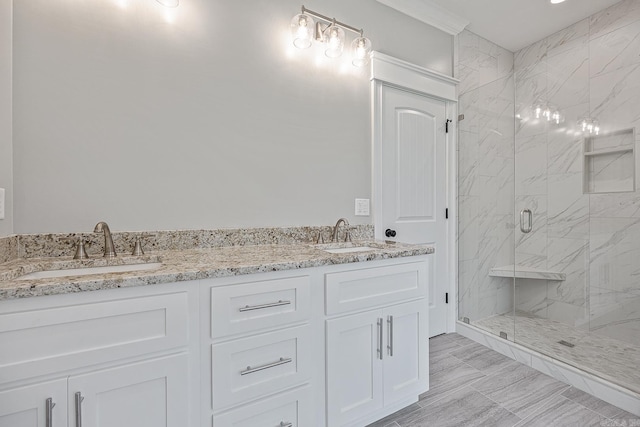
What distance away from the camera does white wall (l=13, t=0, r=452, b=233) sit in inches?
49.1

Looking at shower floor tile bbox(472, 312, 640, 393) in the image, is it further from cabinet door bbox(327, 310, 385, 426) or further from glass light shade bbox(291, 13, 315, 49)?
glass light shade bbox(291, 13, 315, 49)

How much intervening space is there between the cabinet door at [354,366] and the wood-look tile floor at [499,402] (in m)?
0.24

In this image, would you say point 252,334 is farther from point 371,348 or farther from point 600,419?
point 600,419

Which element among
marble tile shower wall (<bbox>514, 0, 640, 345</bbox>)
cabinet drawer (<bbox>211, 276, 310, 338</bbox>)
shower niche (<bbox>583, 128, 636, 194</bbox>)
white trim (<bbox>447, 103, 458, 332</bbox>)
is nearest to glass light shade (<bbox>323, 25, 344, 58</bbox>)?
white trim (<bbox>447, 103, 458, 332</bbox>)

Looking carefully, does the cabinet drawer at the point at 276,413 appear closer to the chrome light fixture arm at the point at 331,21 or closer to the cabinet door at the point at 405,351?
the cabinet door at the point at 405,351

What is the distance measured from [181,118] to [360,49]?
47.9 inches

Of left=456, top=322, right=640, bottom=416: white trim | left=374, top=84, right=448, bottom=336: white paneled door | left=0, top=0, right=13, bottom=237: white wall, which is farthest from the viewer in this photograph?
left=374, top=84, right=448, bottom=336: white paneled door

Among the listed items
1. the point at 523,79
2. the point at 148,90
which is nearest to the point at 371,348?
the point at 148,90

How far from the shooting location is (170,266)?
106cm

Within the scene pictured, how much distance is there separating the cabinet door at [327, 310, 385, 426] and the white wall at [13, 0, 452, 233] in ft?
2.43

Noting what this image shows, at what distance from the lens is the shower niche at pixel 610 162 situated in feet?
7.24

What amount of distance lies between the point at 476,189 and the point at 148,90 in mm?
2589

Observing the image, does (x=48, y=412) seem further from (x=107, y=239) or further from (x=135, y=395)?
(x=107, y=239)

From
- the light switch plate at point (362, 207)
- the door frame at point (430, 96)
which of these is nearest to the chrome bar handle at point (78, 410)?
the light switch plate at point (362, 207)
